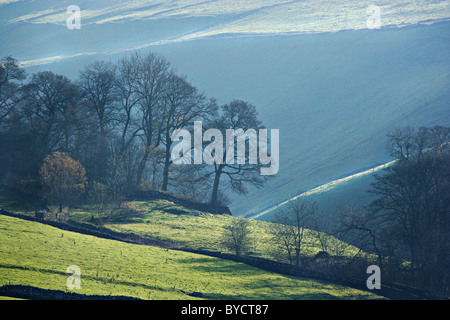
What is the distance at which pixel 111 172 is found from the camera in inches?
2259

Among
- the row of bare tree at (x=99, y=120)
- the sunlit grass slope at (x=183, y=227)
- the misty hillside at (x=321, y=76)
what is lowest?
the sunlit grass slope at (x=183, y=227)

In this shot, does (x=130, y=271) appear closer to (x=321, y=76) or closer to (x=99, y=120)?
(x=99, y=120)

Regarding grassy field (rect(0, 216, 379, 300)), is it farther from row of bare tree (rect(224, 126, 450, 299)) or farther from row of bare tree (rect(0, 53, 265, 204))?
row of bare tree (rect(0, 53, 265, 204))

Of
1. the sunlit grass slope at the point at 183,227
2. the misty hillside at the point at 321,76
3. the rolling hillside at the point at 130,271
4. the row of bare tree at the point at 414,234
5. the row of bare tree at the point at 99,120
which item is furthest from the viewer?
the misty hillside at the point at 321,76

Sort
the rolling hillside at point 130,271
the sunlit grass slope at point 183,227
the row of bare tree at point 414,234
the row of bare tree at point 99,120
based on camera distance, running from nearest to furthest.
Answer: the rolling hillside at point 130,271, the row of bare tree at point 414,234, the sunlit grass slope at point 183,227, the row of bare tree at point 99,120

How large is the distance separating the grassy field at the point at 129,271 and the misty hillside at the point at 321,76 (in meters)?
52.2

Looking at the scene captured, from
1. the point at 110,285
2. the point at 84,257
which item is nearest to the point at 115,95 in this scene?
the point at 84,257

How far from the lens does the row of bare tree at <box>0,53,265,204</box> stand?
54.5 meters

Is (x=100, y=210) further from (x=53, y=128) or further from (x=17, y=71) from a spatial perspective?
(x=17, y=71)

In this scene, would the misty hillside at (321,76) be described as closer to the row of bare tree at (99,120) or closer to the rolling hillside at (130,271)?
the row of bare tree at (99,120)

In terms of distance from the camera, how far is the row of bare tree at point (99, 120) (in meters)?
54.5

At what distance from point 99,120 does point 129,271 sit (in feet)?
116

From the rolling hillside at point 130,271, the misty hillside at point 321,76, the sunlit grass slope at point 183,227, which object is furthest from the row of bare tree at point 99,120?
the misty hillside at point 321,76

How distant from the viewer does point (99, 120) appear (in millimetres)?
62375
